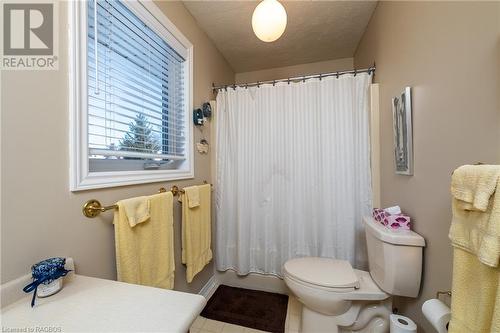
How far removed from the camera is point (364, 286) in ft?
4.01

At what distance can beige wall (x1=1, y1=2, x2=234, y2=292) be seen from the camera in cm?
61

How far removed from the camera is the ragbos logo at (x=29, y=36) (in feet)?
2.06

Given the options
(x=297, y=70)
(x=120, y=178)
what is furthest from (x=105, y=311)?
(x=297, y=70)

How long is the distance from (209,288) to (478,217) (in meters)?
1.90

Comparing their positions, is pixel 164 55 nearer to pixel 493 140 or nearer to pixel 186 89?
pixel 186 89

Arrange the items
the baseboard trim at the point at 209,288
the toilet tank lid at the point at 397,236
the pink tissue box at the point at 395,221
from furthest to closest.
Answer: the baseboard trim at the point at 209,288
the pink tissue box at the point at 395,221
the toilet tank lid at the point at 397,236

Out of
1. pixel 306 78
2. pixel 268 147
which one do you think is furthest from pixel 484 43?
pixel 268 147

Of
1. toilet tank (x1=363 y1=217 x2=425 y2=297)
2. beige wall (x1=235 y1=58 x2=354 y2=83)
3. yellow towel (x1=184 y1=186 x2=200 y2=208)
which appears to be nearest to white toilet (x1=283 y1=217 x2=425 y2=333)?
toilet tank (x1=363 y1=217 x2=425 y2=297)

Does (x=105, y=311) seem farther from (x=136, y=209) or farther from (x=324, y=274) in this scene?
(x=324, y=274)

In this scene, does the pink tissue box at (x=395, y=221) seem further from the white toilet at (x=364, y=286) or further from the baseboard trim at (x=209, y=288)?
the baseboard trim at (x=209, y=288)

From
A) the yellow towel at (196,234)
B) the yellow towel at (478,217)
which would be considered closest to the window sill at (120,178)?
the yellow towel at (196,234)

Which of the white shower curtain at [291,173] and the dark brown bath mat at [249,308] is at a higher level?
the white shower curtain at [291,173]

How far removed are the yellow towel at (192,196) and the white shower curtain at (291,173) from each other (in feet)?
1.49

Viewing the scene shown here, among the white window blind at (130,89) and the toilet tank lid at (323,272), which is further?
the toilet tank lid at (323,272)
